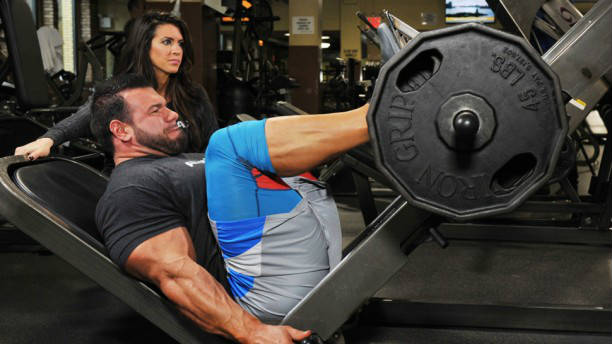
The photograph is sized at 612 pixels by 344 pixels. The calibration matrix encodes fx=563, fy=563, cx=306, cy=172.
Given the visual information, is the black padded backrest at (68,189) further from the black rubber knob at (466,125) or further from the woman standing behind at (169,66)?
the black rubber knob at (466,125)

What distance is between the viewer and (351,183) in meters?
4.42

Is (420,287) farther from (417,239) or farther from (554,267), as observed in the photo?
(417,239)

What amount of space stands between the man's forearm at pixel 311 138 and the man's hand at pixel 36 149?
0.78 m

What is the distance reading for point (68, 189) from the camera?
142cm

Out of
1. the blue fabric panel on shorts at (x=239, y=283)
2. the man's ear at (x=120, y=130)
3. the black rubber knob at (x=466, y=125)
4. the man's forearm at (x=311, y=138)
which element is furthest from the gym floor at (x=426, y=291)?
the black rubber knob at (x=466, y=125)

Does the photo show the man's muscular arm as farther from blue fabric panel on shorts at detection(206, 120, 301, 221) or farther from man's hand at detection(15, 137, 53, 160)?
man's hand at detection(15, 137, 53, 160)

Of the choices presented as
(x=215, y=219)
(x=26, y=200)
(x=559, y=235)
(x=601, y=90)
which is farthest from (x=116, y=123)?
(x=559, y=235)

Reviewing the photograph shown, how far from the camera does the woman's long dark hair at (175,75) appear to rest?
197cm

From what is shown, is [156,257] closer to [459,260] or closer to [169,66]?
[169,66]

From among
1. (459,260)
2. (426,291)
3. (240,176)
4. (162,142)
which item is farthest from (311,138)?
(459,260)

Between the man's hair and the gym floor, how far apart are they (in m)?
0.68

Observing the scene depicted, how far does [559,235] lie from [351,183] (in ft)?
5.89

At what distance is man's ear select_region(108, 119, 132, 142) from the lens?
1.33 metres

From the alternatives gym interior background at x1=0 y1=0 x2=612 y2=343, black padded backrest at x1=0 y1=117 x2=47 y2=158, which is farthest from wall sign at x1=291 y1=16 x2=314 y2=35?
black padded backrest at x1=0 y1=117 x2=47 y2=158
